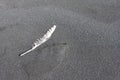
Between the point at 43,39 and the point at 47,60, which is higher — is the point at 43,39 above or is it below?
above

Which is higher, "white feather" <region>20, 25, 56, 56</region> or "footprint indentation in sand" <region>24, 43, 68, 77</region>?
"white feather" <region>20, 25, 56, 56</region>

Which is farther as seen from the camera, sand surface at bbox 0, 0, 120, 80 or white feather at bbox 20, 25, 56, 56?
white feather at bbox 20, 25, 56, 56

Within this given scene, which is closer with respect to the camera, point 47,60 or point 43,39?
point 47,60

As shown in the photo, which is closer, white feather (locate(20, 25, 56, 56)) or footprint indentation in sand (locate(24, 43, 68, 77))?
footprint indentation in sand (locate(24, 43, 68, 77))

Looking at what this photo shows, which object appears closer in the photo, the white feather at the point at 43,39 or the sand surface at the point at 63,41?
the sand surface at the point at 63,41

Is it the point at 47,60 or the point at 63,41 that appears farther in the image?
the point at 63,41
